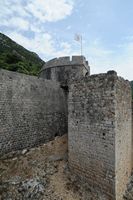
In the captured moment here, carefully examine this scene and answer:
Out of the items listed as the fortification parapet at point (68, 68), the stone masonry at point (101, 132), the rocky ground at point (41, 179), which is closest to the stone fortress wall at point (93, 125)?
the stone masonry at point (101, 132)

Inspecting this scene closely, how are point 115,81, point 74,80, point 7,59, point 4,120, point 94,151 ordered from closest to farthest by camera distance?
point 115,81 → point 94,151 → point 74,80 → point 4,120 → point 7,59

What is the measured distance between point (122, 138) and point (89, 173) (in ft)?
5.58

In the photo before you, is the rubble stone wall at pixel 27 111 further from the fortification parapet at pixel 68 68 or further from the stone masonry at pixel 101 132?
the stone masonry at pixel 101 132

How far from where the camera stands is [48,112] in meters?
13.1

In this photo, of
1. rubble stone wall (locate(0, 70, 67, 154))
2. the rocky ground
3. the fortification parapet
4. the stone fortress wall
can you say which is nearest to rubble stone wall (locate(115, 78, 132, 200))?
the stone fortress wall

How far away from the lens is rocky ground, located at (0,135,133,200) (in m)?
6.75

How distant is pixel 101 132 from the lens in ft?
22.2

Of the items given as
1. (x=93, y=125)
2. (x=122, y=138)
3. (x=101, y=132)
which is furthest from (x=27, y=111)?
(x=122, y=138)

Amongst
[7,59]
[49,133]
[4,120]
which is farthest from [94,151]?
[7,59]

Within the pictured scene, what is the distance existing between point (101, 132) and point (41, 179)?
2810 millimetres

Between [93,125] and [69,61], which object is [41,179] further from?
[69,61]

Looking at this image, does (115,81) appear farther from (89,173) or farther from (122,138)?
(89,173)

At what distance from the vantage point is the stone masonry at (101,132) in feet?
21.3

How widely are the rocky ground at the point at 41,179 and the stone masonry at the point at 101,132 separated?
0.42 metres
